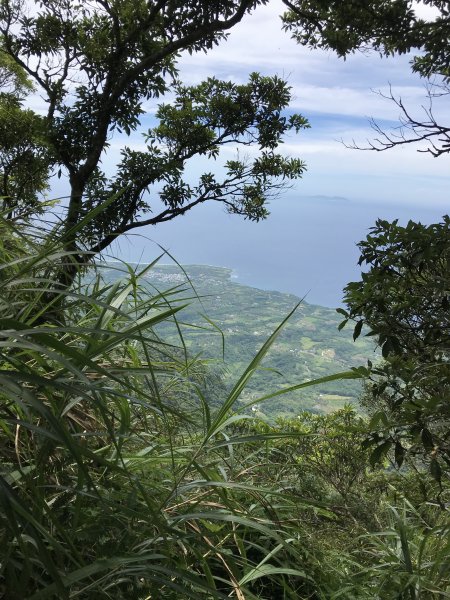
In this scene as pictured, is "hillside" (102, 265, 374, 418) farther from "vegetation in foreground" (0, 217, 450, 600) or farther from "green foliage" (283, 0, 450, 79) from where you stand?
"vegetation in foreground" (0, 217, 450, 600)

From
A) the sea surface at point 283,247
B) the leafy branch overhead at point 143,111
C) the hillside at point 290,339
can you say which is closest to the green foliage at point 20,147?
the leafy branch overhead at point 143,111

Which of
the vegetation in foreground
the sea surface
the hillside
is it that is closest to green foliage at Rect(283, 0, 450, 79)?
the vegetation in foreground

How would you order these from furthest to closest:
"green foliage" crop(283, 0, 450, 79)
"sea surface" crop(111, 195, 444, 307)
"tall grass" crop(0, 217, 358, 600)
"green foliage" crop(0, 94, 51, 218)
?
1. "sea surface" crop(111, 195, 444, 307)
2. "green foliage" crop(0, 94, 51, 218)
3. "green foliage" crop(283, 0, 450, 79)
4. "tall grass" crop(0, 217, 358, 600)

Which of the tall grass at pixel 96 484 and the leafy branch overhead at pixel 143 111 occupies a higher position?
the leafy branch overhead at pixel 143 111

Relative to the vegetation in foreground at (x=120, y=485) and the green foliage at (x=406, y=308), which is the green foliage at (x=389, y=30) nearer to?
the green foliage at (x=406, y=308)

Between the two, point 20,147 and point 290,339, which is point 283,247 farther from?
point 20,147

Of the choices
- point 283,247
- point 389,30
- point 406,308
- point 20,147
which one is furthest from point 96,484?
point 283,247

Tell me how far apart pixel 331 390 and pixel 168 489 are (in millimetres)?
34322

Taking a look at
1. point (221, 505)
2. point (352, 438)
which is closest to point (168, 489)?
point (221, 505)

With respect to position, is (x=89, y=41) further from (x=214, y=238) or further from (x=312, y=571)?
(x=214, y=238)

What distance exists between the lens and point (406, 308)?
7.05 feet

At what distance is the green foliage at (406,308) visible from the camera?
187cm

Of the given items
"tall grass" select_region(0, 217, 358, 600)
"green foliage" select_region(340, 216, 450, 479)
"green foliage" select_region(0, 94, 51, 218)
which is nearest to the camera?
"tall grass" select_region(0, 217, 358, 600)

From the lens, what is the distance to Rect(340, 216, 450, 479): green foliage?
1.87 metres
